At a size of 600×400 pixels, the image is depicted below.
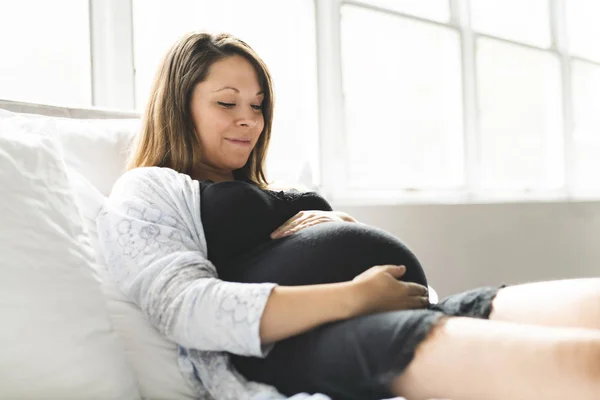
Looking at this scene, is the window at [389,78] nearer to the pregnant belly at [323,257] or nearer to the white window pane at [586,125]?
the white window pane at [586,125]

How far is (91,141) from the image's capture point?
1.30 meters

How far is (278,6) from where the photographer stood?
7.86ft

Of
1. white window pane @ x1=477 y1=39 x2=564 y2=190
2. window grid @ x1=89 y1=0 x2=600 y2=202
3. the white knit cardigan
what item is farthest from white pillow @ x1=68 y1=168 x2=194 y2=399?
white window pane @ x1=477 y1=39 x2=564 y2=190

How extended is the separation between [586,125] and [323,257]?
134 inches

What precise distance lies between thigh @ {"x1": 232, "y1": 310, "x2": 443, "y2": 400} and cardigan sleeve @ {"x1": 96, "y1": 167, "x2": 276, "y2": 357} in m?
0.05

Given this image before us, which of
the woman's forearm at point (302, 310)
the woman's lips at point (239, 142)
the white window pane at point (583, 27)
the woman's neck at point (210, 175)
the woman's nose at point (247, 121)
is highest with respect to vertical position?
the white window pane at point (583, 27)

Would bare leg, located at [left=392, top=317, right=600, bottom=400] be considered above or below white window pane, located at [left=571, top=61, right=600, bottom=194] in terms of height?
below

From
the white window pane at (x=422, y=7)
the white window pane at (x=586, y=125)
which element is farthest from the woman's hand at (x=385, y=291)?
the white window pane at (x=586, y=125)

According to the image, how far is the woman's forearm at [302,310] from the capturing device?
0.94 meters

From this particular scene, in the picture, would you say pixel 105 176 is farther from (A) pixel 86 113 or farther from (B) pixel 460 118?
(B) pixel 460 118

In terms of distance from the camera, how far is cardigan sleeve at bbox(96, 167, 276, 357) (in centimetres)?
95

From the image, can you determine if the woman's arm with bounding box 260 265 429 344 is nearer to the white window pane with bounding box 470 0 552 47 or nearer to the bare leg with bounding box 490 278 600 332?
the bare leg with bounding box 490 278 600 332

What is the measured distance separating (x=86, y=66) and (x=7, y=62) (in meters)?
0.22

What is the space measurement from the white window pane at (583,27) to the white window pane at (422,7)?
113cm
